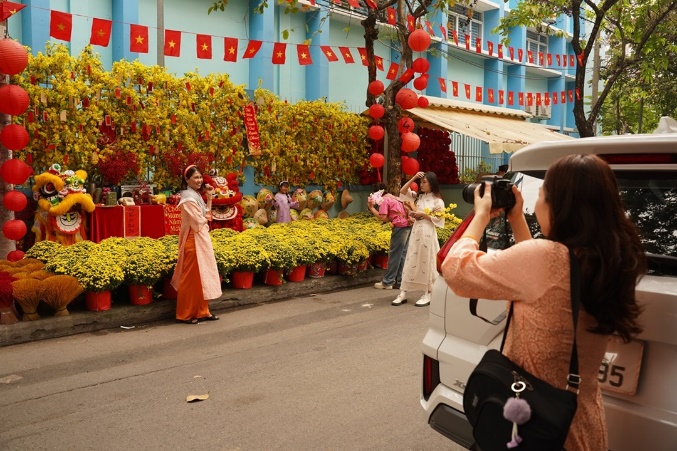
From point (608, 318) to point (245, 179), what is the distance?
11533 millimetres

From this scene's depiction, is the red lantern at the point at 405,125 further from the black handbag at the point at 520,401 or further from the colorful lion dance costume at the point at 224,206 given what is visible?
the black handbag at the point at 520,401

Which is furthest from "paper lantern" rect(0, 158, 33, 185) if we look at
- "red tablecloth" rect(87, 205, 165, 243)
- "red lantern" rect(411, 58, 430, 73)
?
"red lantern" rect(411, 58, 430, 73)

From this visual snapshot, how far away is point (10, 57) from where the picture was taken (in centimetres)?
796

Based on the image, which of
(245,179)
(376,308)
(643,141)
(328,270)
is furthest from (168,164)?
(643,141)

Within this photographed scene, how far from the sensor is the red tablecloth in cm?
1007

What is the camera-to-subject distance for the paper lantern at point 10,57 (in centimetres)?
793

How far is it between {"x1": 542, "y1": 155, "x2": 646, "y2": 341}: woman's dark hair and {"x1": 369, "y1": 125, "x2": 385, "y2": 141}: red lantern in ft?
42.9

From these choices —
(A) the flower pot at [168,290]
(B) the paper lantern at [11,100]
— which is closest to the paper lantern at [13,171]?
(B) the paper lantern at [11,100]

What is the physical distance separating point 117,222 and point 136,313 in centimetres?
275

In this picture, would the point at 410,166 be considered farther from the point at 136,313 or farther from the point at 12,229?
the point at 12,229

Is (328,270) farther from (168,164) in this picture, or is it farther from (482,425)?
(482,425)

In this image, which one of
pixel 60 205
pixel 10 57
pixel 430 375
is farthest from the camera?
pixel 60 205

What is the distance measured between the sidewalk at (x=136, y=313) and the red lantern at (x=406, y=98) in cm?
482

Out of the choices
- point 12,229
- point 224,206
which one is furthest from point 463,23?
point 12,229
